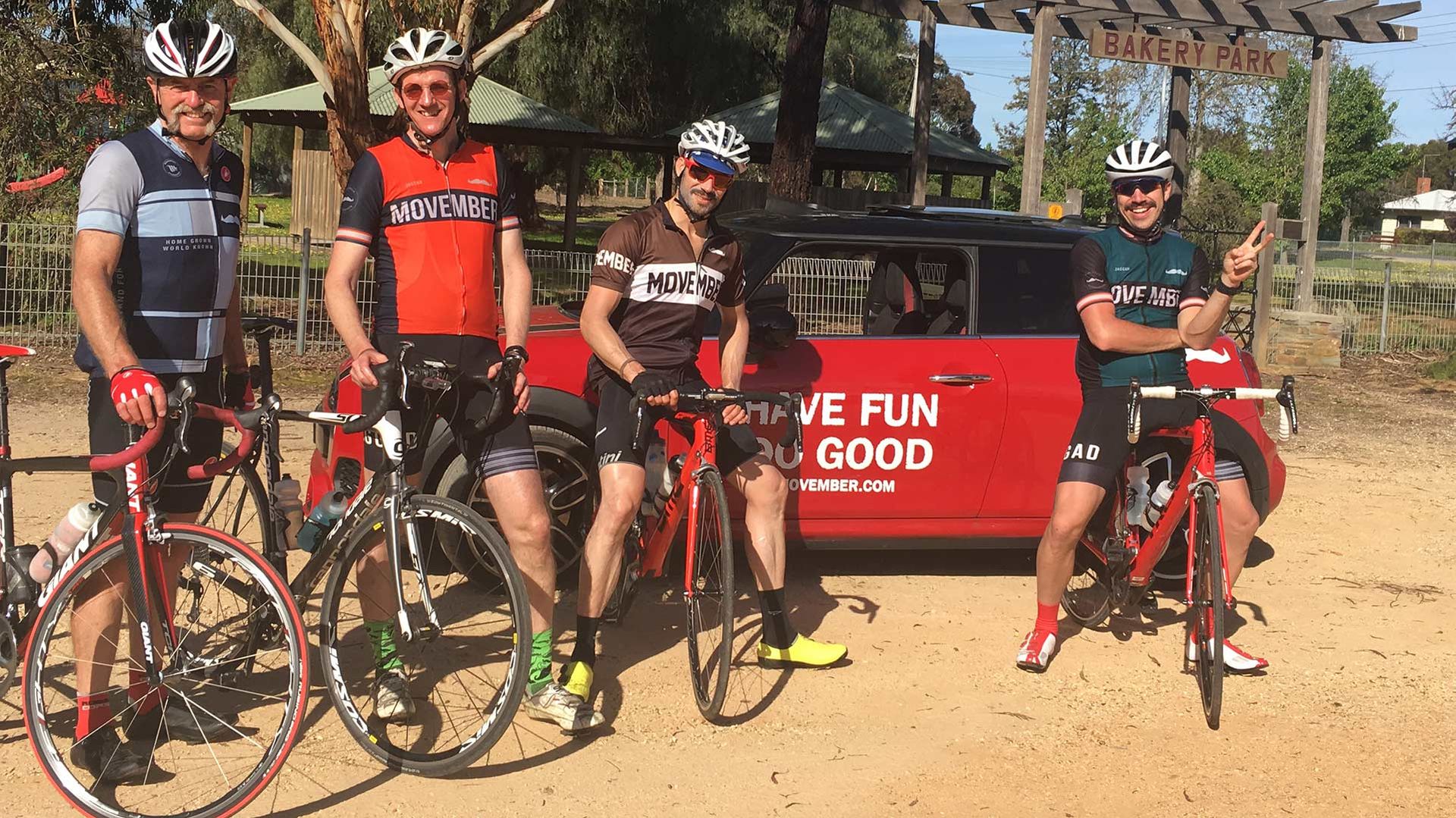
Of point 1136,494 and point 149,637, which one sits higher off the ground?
point 1136,494

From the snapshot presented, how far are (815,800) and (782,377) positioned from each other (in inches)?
84.2

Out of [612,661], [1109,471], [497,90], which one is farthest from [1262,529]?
[497,90]

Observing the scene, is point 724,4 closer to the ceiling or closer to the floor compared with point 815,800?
closer to the ceiling

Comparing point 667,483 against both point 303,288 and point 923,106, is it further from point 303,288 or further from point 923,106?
point 923,106

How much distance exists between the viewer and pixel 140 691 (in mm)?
4203

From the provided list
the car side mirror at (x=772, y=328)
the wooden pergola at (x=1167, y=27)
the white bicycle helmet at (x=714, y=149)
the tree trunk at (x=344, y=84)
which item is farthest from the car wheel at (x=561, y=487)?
the wooden pergola at (x=1167, y=27)

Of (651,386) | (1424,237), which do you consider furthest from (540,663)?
(1424,237)

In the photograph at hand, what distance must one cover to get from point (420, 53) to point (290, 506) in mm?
1460

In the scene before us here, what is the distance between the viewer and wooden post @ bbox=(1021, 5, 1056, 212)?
45.9 feet

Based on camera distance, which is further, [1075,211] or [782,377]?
[1075,211]

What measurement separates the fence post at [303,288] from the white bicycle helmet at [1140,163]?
9294mm

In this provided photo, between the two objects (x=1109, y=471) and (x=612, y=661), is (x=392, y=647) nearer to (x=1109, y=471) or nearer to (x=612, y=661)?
(x=612, y=661)

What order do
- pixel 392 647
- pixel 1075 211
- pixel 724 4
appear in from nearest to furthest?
pixel 392 647 < pixel 1075 211 < pixel 724 4

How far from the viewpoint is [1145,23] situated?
51.2ft
